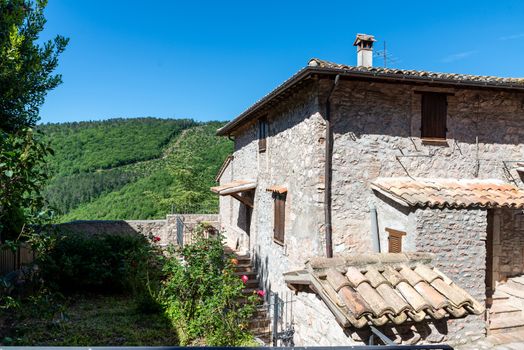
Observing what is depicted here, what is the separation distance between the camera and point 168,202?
89.1ft

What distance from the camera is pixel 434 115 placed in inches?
337

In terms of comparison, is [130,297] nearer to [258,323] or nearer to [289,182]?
[258,323]

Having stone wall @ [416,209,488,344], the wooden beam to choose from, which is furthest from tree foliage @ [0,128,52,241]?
the wooden beam

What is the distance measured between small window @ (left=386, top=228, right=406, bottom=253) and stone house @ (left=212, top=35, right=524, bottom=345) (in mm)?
22

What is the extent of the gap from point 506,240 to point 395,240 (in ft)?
11.0

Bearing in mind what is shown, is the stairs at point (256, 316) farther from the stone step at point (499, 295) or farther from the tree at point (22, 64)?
the tree at point (22, 64)

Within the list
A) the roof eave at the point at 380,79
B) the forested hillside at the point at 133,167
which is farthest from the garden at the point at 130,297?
the forested hillside at the point at 133,167

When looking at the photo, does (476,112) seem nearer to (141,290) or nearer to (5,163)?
(5,163)

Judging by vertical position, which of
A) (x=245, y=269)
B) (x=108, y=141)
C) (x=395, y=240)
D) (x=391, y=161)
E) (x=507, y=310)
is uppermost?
(x=108, y=141)

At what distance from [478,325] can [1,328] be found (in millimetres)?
9466

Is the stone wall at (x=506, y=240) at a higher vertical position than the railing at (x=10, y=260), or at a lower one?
higher

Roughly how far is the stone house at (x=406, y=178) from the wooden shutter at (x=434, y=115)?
26mm

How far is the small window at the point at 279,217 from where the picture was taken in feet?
33.0

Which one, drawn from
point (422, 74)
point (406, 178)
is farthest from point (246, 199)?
point (422, 74)
